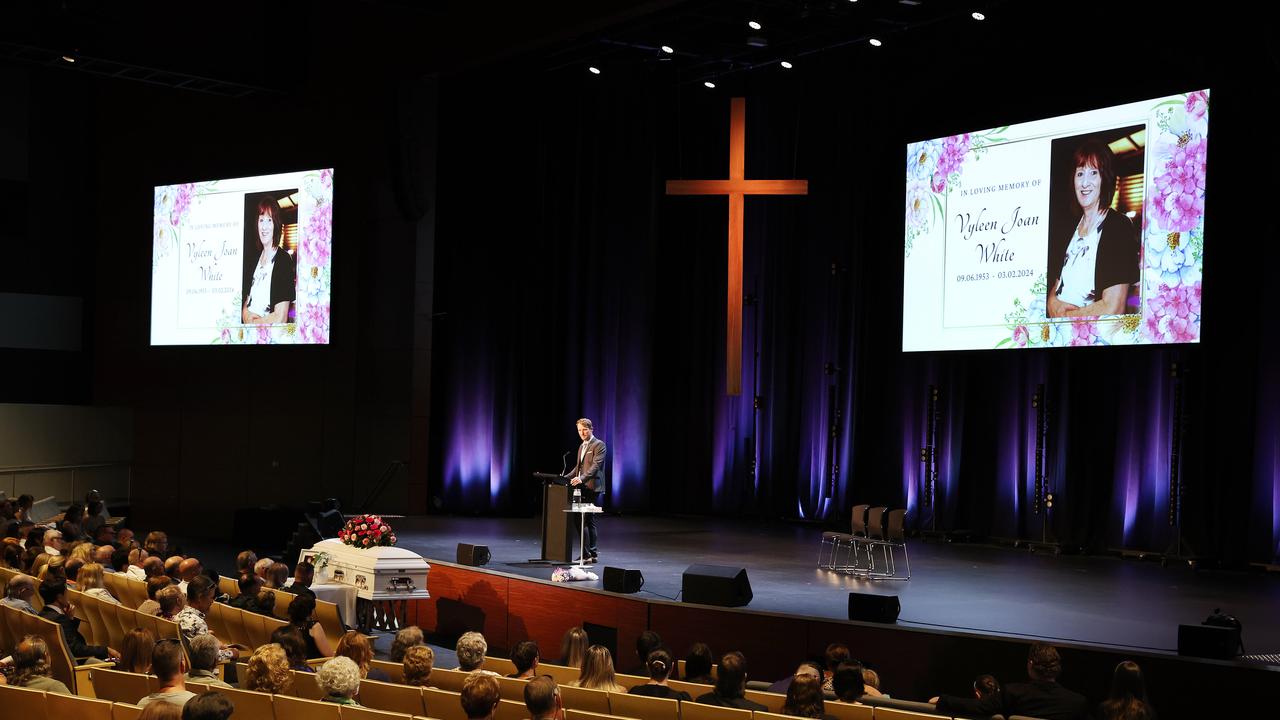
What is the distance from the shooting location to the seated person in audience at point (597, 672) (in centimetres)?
509

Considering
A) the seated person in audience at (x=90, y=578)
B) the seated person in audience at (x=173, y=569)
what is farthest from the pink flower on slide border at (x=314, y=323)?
the seated person in audience at (x=90, y=578)

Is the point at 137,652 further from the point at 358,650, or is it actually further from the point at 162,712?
the point at 162,712

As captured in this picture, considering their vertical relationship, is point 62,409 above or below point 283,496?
above

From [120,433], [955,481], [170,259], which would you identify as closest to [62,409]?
[120,433]

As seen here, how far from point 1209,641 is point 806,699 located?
9.56 feet

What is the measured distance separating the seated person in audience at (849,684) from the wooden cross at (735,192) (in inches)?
252

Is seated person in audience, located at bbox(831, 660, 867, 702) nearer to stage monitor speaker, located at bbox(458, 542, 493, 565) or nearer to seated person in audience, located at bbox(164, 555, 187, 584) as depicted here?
seated person in audience, located at bbox(164, 555, 187, 584)

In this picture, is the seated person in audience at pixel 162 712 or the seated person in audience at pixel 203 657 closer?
the seated person in audience at pixel 162 712

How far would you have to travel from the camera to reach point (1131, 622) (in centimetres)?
738

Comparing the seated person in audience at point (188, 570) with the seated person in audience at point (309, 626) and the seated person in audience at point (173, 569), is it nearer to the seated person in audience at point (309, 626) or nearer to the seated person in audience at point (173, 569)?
the seated person in audience at point (173, 569)

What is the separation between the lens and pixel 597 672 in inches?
201

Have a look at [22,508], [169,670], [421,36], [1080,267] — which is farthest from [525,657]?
[421,36]

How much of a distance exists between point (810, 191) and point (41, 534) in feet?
29.7

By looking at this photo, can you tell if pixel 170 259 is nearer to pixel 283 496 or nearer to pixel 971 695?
pixel 283 496
